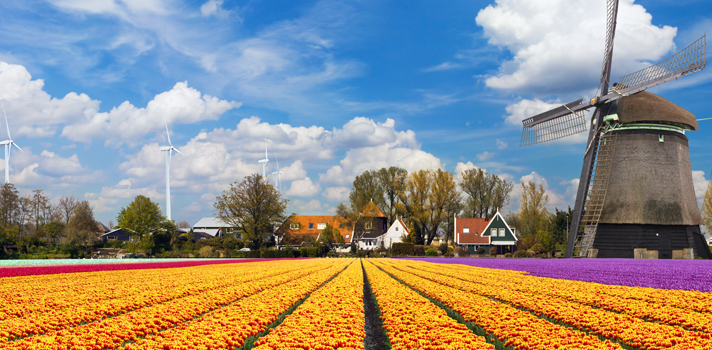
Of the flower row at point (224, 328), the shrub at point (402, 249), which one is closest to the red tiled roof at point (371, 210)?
the shrub at point (402, 249)

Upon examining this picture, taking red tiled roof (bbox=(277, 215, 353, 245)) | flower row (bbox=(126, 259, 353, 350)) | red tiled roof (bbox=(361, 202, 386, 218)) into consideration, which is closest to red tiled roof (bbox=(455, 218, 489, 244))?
red tiled roof (bbox=(361, 202, 386, 218))

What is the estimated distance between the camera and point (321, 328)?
7.18 m

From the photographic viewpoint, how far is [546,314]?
29.2 feet

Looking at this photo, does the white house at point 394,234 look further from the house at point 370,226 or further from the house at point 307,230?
the house at point 307,230

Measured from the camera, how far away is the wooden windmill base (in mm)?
39594

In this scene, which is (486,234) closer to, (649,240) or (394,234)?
(394,234)

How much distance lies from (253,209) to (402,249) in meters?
25.0

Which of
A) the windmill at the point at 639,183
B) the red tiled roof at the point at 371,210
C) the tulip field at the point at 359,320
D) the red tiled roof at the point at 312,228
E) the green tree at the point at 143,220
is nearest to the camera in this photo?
the tulip field at the point at 359,320

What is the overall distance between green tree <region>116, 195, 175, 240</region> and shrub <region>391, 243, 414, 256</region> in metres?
38.0

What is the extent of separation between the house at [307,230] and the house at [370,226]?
222 cm

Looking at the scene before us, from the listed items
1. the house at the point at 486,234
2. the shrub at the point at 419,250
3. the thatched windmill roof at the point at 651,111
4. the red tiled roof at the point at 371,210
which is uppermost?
the thatched windmill roof at the point at 651,111

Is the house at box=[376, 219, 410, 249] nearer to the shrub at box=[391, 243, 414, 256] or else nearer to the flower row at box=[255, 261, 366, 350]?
the shrub at box=[391, 243, 414, 256]

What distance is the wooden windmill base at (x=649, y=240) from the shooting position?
3959 cm

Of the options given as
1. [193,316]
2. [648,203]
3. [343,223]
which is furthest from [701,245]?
[343,223]
